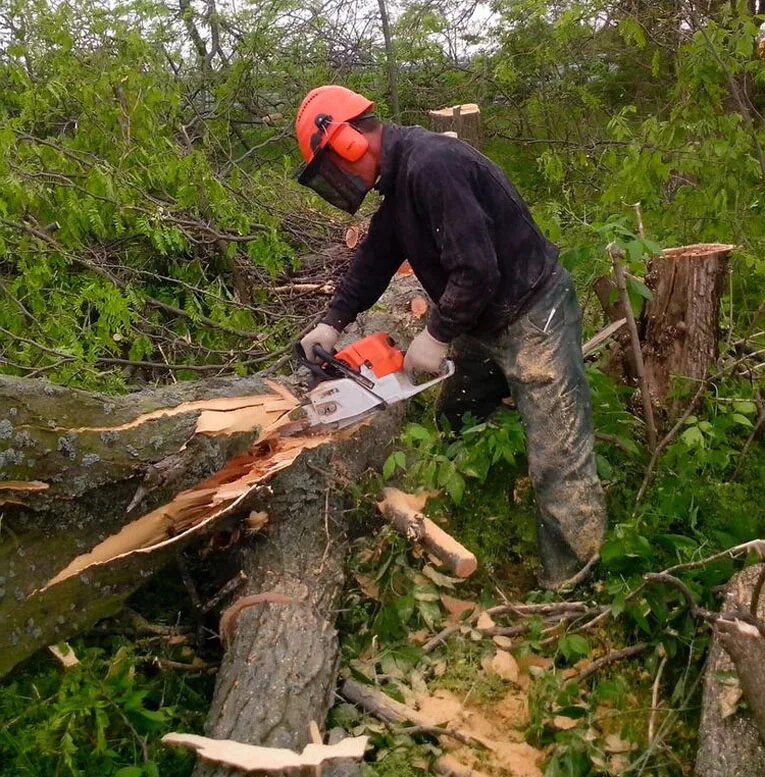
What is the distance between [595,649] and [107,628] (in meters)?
1.77

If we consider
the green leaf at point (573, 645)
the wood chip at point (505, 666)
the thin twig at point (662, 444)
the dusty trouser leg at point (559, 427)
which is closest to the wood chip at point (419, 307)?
the dusty trouser leg at point (559, 427)

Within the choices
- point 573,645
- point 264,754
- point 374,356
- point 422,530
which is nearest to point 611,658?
point 573,645

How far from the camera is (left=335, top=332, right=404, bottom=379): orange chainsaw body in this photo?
2.91 meters

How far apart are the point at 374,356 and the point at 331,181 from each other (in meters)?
0.70

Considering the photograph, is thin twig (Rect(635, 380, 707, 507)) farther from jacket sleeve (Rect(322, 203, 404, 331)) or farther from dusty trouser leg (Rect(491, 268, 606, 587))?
jacket sleeve (Rect(322, 203, 404, 331))

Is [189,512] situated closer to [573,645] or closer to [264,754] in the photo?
[264,754]

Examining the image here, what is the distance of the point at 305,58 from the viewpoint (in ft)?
28.0

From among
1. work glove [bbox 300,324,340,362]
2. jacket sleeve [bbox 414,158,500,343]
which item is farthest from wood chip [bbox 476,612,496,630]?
work glove [bbox 300,324,340,362]

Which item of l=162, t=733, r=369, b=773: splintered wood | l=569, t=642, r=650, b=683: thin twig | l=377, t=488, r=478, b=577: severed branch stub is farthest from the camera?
l=377, t=488, r=478, b=577: severed branch stub

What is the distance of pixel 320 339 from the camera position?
3.27 meters

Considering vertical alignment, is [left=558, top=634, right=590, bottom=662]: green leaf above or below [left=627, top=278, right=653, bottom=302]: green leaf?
below

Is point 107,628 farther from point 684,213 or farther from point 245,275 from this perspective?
point 684,213

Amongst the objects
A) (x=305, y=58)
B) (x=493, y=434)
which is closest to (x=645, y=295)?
(x=493, y=434)

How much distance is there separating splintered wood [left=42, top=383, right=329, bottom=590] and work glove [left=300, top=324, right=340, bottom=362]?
0.29 m
